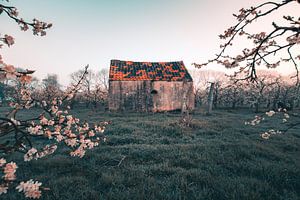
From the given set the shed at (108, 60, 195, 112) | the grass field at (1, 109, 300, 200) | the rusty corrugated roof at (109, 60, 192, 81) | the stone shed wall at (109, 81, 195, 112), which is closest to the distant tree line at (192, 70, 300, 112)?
the rusty corrugated roof at (109, 60, 192, 81)

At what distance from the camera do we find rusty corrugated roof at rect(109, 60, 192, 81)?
1884 cm

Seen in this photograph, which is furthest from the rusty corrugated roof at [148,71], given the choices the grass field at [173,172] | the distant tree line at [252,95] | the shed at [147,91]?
the grass field at [173,172]

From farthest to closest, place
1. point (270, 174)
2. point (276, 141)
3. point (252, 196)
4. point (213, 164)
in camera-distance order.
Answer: point (276, 141) < point (213, 164) < point (270, 174) < point (252, 196)

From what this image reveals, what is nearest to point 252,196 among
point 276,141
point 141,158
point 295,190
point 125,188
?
point 295,190

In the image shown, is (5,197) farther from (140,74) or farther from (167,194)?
(140,74)

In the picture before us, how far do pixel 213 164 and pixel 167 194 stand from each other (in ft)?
7.03

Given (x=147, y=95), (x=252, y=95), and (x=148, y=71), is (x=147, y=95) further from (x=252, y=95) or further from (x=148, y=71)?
(x=252, y=95)

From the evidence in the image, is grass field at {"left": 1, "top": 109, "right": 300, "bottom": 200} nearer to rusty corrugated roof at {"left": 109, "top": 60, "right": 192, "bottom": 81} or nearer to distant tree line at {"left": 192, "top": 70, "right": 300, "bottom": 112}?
rusty corrugated roof at {"left": 109, "top": 60, "right": 192, "bottom": 81}

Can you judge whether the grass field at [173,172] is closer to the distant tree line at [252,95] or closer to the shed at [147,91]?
the shed at [147,91]

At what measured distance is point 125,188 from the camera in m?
4.06

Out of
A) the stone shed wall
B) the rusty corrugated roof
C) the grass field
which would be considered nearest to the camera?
the grass field

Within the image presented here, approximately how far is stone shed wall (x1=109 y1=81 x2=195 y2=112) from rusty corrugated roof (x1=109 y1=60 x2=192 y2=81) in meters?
0.50

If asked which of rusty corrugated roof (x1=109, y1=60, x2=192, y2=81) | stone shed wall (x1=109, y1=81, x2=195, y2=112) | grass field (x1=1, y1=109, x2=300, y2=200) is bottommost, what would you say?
grass field (x1=1, y1=109, x2=300, y2=200)

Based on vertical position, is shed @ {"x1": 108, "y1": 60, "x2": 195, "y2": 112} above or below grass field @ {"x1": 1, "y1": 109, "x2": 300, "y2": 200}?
above
